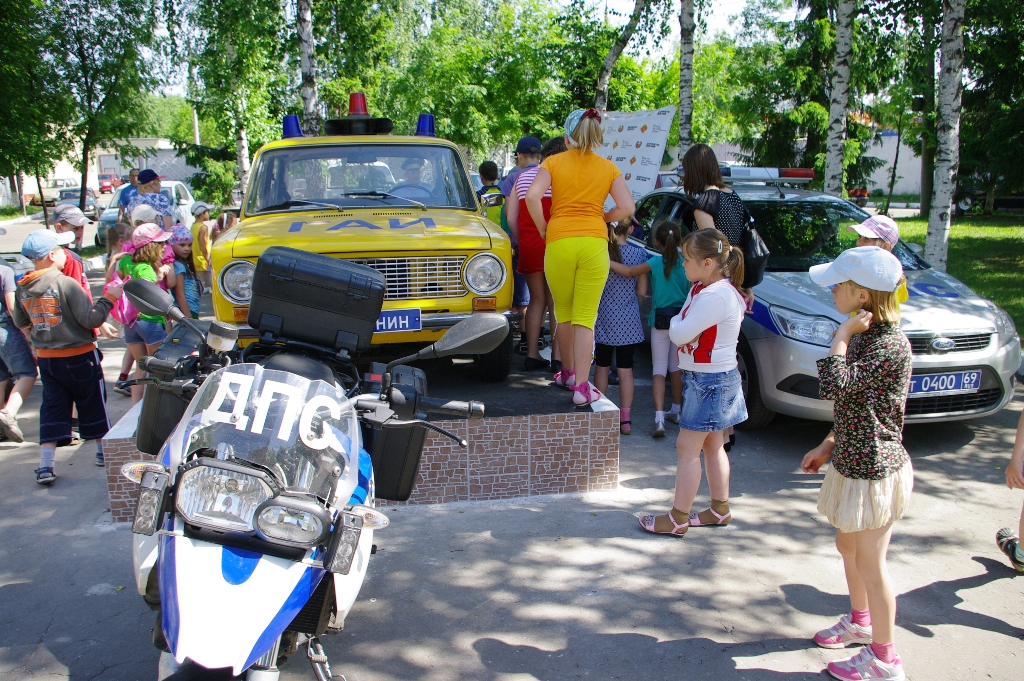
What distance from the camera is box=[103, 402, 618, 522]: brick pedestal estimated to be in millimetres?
4859

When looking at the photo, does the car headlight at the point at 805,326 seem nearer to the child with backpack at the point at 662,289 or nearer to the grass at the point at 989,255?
the child with backpack at the point at 662,289

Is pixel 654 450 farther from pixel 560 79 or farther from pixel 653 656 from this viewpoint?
pixel 560 79

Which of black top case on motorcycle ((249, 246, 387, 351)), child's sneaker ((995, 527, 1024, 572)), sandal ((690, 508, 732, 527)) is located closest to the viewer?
black top case on motorcycle ((249, 246, 387, 351))

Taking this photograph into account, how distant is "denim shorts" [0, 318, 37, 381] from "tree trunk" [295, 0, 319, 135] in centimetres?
625

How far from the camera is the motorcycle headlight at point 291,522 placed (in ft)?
7.04

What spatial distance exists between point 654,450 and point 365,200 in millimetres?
2846

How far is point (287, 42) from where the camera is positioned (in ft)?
49.3

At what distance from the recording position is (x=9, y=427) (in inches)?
239

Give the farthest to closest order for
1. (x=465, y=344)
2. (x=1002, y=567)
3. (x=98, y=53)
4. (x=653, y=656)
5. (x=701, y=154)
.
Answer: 1. (x=98, y=53)
2. (x=701, y=154)
3. (x=1002, y=567)
4. (x=653, y=656)
5. (x=465, y=344)

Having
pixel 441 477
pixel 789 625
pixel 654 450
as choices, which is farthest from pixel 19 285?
pixel 789 625

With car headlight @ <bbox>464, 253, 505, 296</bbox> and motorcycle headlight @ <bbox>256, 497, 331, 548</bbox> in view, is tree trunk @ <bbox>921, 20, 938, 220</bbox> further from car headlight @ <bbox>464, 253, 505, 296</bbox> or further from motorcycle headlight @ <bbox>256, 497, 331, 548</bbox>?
motorcycle headlight @ <bbox>256, 497, 331, 548</bbox>

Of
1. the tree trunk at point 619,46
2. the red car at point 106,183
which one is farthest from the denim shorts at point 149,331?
the red car at point 106,183

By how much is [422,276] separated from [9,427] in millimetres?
3438

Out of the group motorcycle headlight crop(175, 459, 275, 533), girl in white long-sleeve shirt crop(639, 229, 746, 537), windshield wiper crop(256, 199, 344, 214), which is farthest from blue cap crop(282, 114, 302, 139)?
motorcycle headlight crop(175, 459, 275, 533)
